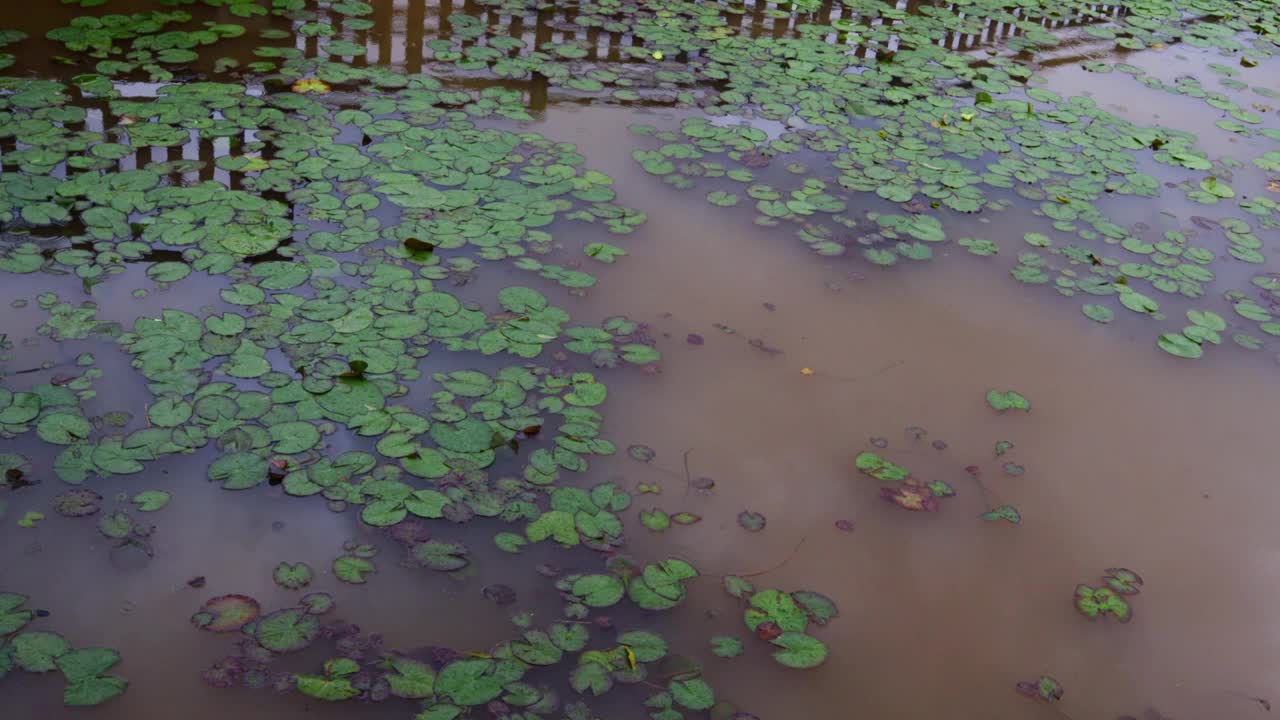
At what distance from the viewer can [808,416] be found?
2863 millimetres

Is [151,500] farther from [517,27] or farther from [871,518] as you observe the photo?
[517,27]

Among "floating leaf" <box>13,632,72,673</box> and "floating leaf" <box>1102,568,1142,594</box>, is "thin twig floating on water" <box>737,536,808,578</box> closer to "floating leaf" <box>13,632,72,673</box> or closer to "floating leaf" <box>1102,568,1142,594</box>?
"floating leaf" <box>1102,568,1142,594</box>

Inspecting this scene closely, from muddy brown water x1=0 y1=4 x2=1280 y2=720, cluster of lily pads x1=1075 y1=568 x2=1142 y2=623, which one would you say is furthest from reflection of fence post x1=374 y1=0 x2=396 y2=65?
cluster of lily pads x1=1075 y1=568 x2=1142 y2=623

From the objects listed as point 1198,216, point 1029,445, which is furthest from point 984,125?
point 1029,445

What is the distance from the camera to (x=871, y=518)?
2.56 meters

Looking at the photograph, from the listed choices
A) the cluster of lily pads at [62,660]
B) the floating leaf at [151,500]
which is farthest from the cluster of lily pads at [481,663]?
the floating leaf at [151,500]

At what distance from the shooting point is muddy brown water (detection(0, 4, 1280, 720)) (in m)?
2.12

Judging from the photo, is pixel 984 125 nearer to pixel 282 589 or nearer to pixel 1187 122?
pixel 1187 122

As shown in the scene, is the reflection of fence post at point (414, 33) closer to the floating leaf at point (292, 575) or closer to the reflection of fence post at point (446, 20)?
the reflection of fence post at point (446, 20)

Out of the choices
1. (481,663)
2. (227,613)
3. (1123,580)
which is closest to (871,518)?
(1123,580)

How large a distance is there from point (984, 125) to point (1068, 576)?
2758 mm

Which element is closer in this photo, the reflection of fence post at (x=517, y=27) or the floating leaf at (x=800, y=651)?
the floating leaf at (x=800, y=651)

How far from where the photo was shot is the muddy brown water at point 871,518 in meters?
2.12

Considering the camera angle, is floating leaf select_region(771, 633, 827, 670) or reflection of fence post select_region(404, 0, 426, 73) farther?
reflection of fence post select_region(404, 0, 426, 73)
